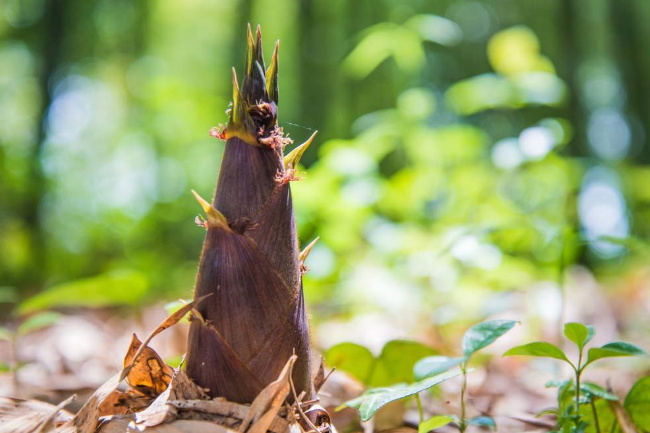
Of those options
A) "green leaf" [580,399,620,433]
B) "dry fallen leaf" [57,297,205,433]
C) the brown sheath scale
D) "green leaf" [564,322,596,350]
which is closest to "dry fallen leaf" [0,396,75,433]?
"dry fallen leaf" [57,297,205,433]

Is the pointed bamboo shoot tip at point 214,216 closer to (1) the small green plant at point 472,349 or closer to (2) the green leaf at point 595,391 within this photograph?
(1) the small green plant at point 472,349

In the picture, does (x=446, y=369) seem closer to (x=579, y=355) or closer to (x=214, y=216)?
(x=579, y=355)

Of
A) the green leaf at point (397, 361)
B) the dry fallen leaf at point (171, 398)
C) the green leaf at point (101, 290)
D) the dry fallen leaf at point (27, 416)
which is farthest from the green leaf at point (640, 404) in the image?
the green leaf at point (101, 290)

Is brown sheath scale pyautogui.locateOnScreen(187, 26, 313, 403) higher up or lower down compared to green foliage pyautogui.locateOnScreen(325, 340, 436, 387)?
higher up

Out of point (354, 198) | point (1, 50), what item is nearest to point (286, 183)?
point (354, 198)

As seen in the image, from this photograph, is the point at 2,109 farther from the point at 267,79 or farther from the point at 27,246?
the point at 267,79

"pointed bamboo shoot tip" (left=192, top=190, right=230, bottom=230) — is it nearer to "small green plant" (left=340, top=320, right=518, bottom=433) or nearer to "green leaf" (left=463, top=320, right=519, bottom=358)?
"small green plant" (left=340, top=320, right=518, bottom=433)

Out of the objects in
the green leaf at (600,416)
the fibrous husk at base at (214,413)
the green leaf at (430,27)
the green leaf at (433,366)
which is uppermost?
the green leaf at (430,27)
